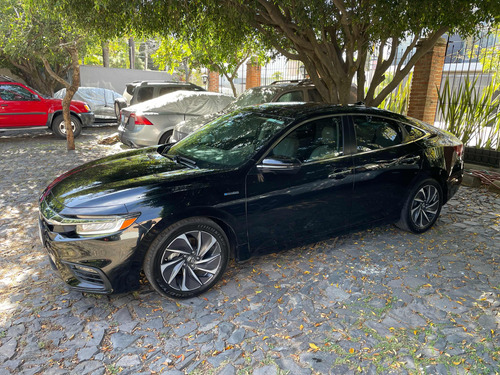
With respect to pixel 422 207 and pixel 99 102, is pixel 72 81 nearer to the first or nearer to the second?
pixel 99 102

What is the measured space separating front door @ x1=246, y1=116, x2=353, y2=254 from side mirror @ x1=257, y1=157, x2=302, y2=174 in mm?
29

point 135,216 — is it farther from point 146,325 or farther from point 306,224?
point 306,224

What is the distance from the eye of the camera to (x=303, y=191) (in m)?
3.70

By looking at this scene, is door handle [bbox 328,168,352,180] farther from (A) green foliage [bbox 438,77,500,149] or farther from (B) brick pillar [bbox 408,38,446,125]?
(B) brick pillar [bbox 408,38,446,125]

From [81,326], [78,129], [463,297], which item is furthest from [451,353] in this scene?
[78,129]

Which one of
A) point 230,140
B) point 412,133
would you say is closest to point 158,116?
point 230,140

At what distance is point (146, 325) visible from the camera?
9.94 feet

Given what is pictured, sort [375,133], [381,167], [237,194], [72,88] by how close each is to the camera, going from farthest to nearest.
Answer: [72,88], [375,133], [381,167], [237,194]

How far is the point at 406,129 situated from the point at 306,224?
1.89 metres

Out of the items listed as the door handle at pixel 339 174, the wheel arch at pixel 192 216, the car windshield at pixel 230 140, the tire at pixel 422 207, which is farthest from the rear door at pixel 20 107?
the tire at pixel 422 207

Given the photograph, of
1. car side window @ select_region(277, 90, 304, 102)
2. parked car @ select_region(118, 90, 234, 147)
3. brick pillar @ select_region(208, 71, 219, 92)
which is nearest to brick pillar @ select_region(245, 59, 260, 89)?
brick pillar @ select_region(208, 71, 219, 92)

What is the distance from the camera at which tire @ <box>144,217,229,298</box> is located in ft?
10.2

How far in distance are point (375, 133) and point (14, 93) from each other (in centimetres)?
1102

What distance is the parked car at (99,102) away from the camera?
48.5 ft
